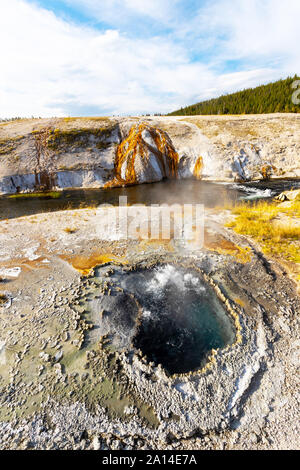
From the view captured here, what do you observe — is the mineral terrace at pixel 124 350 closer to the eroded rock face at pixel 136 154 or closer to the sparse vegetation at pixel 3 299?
the sparse vegetation at pixel 3 299

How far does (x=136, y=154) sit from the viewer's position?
2947 cm

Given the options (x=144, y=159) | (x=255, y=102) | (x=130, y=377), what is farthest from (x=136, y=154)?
(x=255, y=102)

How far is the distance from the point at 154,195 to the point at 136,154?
9.19 m

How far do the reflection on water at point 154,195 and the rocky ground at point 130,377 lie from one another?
45.0 ft

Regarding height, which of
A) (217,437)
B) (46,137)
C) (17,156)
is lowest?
(217,437)

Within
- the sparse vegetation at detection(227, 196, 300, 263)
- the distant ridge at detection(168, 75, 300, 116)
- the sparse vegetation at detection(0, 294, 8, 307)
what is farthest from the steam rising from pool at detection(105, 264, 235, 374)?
the distant ridge at detection(168, 75, 300, 116)

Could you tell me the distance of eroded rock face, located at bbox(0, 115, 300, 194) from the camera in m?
28.1

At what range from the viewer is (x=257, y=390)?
4.89m

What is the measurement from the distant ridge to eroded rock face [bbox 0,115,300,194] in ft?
108

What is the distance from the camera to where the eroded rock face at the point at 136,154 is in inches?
1107

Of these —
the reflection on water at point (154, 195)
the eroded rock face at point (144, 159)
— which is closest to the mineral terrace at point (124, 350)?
the reflection on water at point (154, 195)

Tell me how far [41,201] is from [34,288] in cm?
1876
